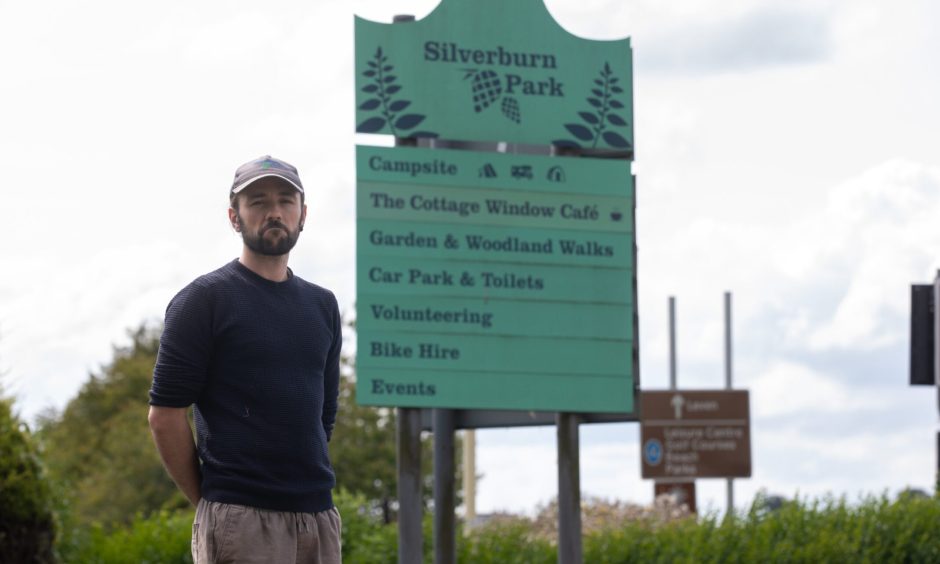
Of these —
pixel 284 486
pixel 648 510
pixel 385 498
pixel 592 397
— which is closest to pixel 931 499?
pixel 648 510

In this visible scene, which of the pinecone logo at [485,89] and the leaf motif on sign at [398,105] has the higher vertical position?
the pinecone logo at [485,89]

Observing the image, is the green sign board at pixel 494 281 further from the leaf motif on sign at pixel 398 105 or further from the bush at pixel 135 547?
the bush at pixel 135 547

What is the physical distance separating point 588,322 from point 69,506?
22.7 feet

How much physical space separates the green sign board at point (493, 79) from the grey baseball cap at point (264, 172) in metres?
2.56

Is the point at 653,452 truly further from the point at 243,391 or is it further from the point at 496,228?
the point at 243,391

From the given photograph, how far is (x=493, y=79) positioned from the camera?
7.20 meters

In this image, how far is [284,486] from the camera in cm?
433

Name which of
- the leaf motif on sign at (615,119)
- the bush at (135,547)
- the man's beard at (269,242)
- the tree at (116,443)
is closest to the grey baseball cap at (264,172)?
the man's beard at (269,242)

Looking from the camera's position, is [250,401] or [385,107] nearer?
[250,401]

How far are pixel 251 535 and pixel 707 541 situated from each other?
25.5 feet

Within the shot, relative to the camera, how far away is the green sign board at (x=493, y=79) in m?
7.07

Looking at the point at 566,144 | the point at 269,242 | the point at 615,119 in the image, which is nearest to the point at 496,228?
the point at 566,144

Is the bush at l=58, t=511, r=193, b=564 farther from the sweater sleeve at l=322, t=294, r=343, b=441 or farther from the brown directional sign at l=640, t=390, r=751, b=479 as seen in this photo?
the brown directional sign at l=640, t=390, r=751, b=479

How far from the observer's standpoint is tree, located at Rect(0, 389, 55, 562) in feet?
35.3
